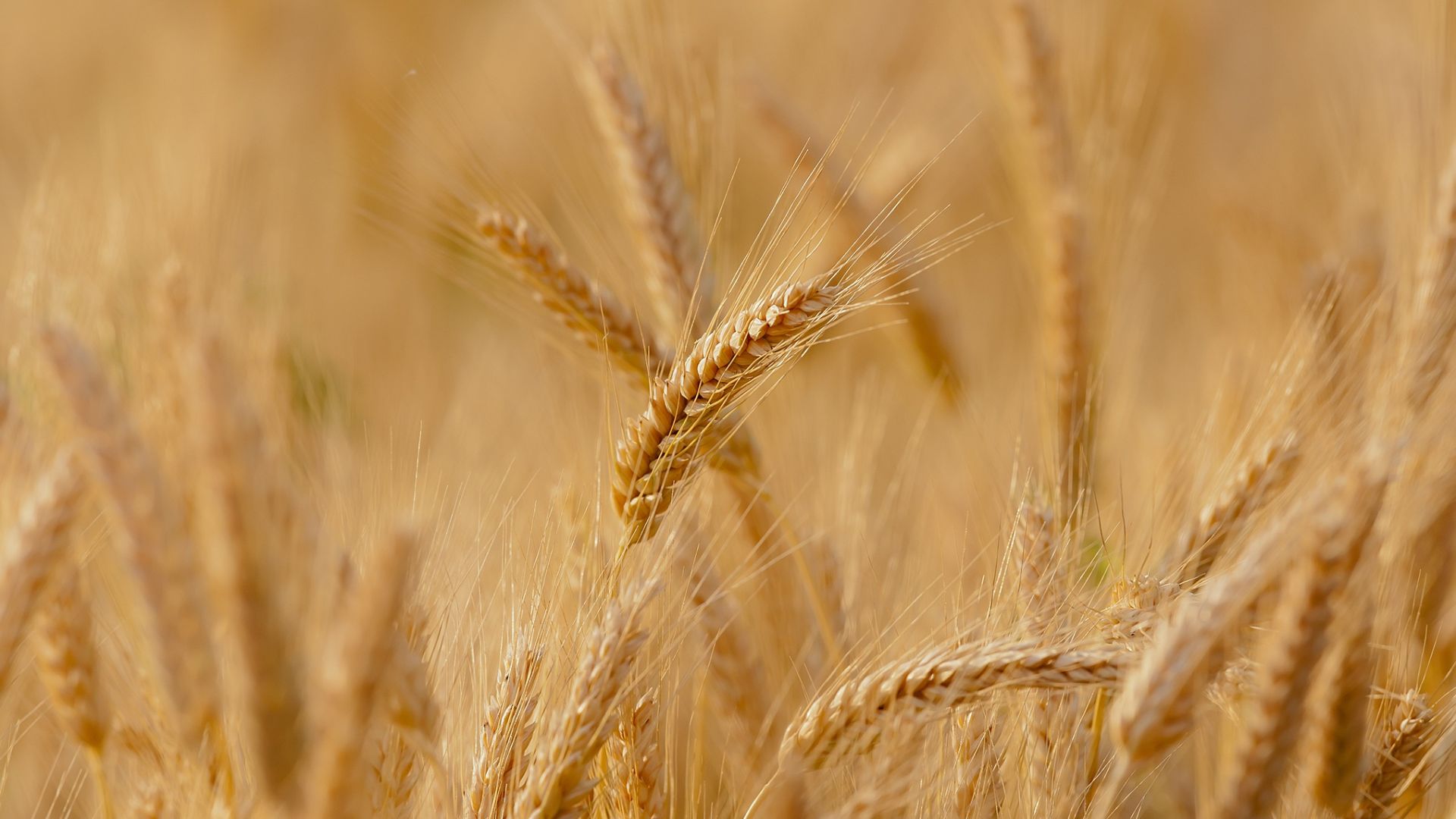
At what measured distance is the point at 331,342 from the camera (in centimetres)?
287

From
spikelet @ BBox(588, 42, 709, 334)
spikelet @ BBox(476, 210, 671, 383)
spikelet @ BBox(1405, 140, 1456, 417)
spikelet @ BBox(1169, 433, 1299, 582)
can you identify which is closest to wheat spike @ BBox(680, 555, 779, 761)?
spikelet @ BBox(476, 210, 671, 383)

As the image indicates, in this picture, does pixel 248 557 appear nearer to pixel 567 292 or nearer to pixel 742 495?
pixel 567 292

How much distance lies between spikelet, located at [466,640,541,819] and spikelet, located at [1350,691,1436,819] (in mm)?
920

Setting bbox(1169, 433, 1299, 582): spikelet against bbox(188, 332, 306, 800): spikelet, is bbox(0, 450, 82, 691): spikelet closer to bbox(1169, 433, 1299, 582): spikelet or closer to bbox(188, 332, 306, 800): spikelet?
bbox(188, 332, 306, 800): spikelet

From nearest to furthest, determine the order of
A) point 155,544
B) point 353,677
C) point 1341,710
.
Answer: point 353,677, point 155,544, point 1341,710

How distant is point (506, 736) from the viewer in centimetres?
117

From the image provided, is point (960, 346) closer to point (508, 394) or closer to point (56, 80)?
point (508, 394)

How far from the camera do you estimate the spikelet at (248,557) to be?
2.79 ft

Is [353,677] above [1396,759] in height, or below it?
above

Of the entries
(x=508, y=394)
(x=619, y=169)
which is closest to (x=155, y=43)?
(x=508, y=394)

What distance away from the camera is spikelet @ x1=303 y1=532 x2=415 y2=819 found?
0.79 metres

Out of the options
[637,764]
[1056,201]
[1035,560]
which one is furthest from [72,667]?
[1056,201]

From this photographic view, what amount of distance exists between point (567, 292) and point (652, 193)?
0.26 metres

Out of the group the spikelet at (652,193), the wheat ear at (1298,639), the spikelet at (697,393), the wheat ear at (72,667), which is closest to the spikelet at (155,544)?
the wheat ear at (72,667)
